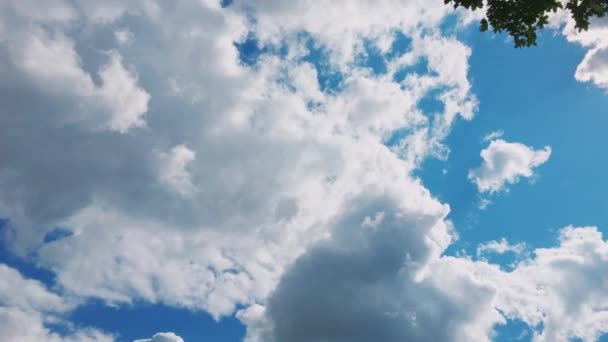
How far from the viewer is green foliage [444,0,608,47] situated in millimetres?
17047

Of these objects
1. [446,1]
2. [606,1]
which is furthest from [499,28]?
[606,1]

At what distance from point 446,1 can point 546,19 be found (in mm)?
4064

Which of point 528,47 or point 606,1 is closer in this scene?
point 606,1

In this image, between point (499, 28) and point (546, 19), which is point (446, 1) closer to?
point (499, 28)

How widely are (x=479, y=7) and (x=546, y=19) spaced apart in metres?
2.69

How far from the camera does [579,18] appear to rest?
17141 mm

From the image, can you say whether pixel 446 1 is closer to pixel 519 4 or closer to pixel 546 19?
pixel 519 4

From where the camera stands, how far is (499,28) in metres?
18.1

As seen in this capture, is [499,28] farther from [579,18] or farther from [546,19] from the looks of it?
[579,18]

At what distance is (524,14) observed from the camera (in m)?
17.7

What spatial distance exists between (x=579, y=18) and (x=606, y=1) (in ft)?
3.75

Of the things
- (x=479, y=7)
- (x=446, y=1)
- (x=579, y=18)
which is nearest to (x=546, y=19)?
(x=579, y=18)

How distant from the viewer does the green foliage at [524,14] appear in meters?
17.0

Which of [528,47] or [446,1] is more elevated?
[446,1]
